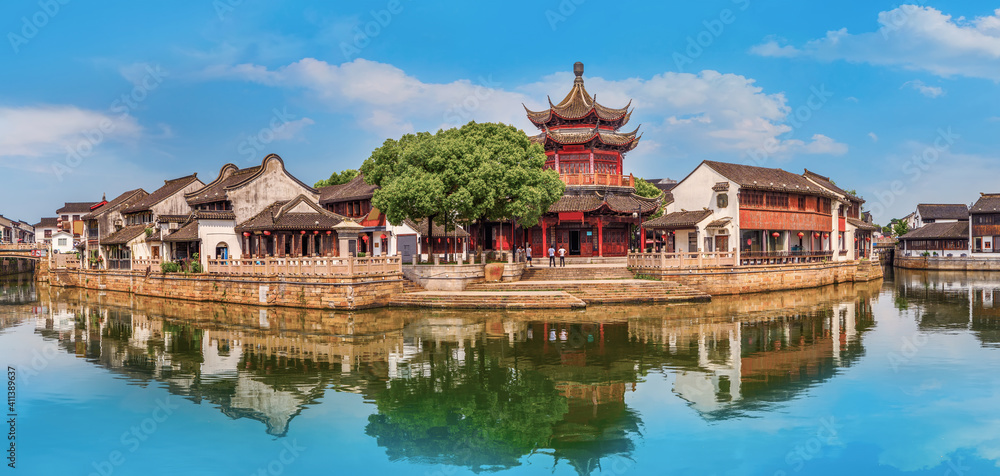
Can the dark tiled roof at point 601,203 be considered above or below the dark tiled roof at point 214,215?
above

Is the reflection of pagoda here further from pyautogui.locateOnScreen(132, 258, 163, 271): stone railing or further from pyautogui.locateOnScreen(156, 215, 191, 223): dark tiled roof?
pyautogui.locateOnScreen(132, 258, 163, 271): stone railing

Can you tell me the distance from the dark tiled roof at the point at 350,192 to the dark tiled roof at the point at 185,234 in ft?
32.1

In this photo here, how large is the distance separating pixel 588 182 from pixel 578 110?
18.7ft

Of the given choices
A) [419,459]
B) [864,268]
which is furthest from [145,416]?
[864,268]

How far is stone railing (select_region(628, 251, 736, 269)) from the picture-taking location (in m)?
37.9

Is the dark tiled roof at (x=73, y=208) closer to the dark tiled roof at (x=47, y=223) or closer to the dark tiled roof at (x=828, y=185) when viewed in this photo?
the dark tiled roof at (x=47, y=223)

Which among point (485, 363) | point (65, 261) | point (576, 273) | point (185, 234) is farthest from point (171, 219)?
point (485, 363)

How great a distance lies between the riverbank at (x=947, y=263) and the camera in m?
68.2

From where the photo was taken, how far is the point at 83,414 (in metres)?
15.6

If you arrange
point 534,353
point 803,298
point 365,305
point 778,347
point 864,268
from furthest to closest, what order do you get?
point 864,268 < point 803,298 < point 365,305 < point 778,347 < point 534,353

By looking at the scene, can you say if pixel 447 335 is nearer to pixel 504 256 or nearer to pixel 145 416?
pixel 145 416

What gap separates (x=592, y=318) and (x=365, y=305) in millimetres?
11284

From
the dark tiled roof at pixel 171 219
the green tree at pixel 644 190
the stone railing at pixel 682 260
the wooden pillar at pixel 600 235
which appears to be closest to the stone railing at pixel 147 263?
the dark tiled roof at pixel 171 219

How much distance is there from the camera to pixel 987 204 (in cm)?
6981
